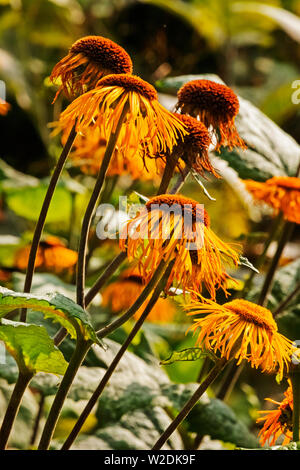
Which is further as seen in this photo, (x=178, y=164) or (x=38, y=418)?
(x=38, y=418)

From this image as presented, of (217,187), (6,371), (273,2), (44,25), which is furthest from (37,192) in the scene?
(273,2)

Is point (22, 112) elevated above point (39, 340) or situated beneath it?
situated beneath

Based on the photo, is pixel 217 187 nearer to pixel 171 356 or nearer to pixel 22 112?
pixel 22 112

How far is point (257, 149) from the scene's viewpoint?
0.93m

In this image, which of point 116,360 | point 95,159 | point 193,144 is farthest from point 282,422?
point 95,159

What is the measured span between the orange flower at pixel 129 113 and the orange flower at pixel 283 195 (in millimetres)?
287

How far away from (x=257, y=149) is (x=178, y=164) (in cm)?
33

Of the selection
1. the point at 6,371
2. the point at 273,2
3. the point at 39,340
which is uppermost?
the point at 273,2

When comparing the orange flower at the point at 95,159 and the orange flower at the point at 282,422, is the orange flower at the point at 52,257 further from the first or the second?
the orange flower at the point at 282,422

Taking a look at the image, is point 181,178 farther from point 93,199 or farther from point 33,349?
point 33,349

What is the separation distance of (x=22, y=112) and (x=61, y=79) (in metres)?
1.90

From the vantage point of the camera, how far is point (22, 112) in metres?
2.44

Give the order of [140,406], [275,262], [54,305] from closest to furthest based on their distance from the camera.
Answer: [54,305] < [140,406] < [275,262]
